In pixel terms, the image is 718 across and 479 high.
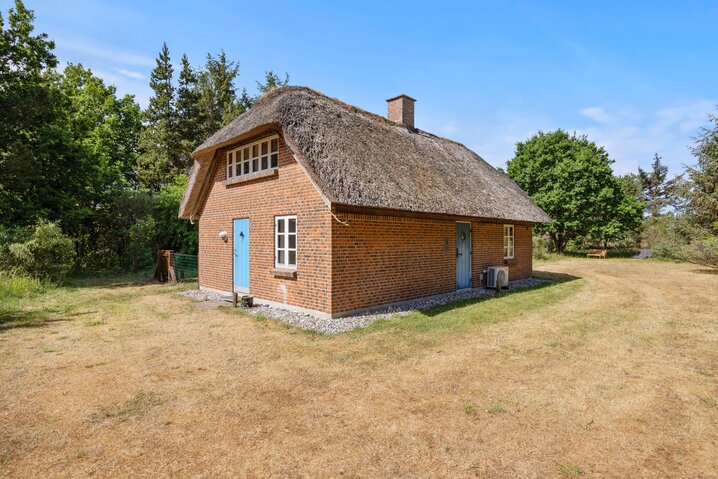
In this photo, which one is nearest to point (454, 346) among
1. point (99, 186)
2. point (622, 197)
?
point (99, 186)

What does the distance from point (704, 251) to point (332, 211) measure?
2249cm

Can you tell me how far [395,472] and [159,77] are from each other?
34.8 m

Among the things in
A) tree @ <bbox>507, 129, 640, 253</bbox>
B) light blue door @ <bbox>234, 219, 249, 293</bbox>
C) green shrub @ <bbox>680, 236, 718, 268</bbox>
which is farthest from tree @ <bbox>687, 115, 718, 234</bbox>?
light blue door @ <bbox>234, 219, 249, 293</bbox>

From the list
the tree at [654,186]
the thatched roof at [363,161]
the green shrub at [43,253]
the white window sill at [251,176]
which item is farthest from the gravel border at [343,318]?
the tree at [654,186]

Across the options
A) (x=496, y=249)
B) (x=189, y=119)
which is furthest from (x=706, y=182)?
(x=189, y=119)

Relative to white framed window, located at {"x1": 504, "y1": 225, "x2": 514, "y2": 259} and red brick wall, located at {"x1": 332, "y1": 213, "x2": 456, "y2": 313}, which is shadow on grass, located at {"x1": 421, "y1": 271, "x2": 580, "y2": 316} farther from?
white framed window, located at {"x1": 504, "y1": 225, "x2": 514, "y2": 259}

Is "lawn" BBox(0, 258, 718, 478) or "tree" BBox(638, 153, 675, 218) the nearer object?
"lawn" BBox(0, 258, 718, 478)

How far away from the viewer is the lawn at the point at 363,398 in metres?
3.28

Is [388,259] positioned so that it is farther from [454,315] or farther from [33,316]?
[33,316]

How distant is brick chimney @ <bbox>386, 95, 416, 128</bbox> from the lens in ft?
48.0

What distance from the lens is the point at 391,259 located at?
31.2 ft

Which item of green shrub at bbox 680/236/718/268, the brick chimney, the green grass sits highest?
the brick chimney

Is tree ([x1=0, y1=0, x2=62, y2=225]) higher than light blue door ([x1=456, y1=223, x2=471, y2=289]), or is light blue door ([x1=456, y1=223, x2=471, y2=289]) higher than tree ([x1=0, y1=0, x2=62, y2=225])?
tree ([x1=0, y1=0, x2=62, y2=225])

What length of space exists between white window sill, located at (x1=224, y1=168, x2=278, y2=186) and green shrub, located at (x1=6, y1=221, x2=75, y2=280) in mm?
7910
